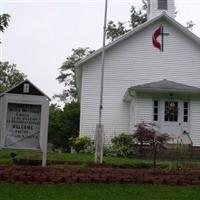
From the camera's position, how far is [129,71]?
29.2 meters

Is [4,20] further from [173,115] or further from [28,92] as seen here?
[173,115]

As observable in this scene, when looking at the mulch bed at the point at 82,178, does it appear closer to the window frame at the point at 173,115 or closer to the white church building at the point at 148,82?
the white church building at the point at 148,82

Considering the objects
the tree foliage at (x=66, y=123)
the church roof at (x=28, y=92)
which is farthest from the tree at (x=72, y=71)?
the church roof at (x=28, y=92)

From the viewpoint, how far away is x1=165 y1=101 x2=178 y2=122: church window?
27.5 m

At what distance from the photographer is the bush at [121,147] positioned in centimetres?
2522

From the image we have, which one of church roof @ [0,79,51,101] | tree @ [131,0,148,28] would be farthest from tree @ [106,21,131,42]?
church roof @ [0,79,51,101]

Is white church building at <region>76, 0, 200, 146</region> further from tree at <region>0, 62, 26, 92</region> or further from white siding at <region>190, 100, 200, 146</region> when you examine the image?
tree at <region>0, 62, 26, 92</region>

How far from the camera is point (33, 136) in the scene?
47.1 feet

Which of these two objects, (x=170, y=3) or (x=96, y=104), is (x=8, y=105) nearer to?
(x=96, y=104)

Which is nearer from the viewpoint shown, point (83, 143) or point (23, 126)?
point (23, 126)

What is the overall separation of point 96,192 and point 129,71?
20.0 meters

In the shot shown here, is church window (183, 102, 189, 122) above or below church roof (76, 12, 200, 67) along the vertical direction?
below

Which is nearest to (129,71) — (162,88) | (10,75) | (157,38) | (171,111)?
(157,38)

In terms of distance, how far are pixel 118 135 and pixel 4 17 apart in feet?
53.5
